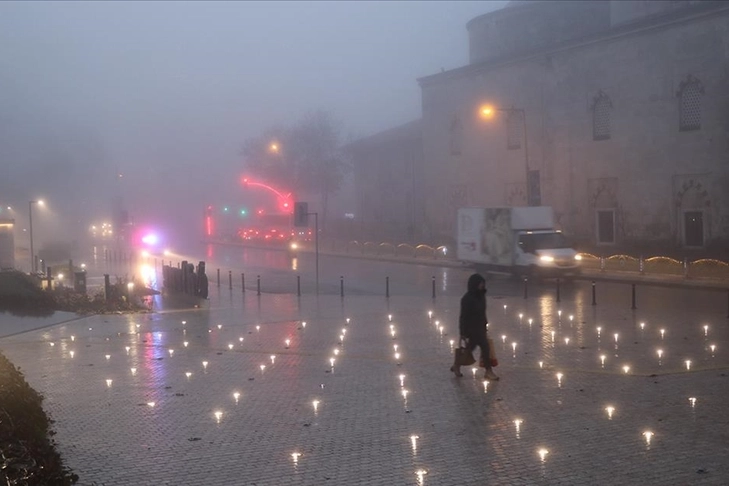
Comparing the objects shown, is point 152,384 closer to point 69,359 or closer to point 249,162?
point 69,359

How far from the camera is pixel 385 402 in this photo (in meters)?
10.7

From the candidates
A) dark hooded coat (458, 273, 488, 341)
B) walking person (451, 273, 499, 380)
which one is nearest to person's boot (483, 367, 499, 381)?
walking person (451, 273, 499, 380)

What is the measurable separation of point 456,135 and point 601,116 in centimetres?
1469

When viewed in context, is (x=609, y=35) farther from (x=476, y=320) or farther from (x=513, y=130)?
(x=476, y=320)

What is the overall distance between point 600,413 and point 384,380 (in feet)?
11.6

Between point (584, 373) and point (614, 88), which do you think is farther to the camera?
point (614, 88)

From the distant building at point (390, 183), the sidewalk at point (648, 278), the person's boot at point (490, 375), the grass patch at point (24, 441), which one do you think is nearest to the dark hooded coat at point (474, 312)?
the person's boot at point (490, 375)

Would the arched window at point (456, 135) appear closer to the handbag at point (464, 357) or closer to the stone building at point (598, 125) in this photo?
the stone building at point (598, 125)

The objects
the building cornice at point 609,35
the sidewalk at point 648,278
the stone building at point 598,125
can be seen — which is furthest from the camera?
the stone building at point 598,125

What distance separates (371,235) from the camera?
6825 centimetres

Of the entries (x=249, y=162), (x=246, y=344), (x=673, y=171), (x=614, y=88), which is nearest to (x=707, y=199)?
(x=673, y=171)

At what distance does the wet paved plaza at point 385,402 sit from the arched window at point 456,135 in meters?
43.1

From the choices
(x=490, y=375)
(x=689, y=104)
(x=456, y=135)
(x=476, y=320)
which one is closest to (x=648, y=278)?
(x=689, y=104)

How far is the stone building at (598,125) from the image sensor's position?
4222 centimetres
